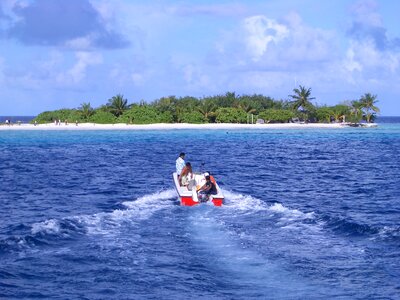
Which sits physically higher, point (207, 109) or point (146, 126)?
point (207, 109)

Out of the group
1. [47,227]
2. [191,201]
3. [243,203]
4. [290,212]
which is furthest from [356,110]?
[47,227]

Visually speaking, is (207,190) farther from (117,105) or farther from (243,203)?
(117,105)

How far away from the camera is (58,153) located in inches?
2235

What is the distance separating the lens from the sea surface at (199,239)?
41.2 ft

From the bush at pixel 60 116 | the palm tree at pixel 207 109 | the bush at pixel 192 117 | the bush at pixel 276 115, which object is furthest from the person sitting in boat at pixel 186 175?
the bush at pixel 276 115

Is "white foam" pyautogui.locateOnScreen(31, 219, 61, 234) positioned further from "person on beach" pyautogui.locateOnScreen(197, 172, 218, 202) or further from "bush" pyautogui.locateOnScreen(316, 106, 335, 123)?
"bush" pyautogui.locateOnScreen(316, 106, 335, 123)

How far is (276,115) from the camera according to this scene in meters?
123

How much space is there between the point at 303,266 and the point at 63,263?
5.89 metres

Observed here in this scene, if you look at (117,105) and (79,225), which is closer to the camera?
(79,225)

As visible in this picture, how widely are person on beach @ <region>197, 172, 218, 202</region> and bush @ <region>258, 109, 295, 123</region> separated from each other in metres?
101

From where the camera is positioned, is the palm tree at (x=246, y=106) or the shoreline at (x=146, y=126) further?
the palm tree at (x=246, y=106)

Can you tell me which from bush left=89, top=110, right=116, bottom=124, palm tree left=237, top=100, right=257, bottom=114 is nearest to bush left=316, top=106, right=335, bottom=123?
palm tree left=237, top=100, right=257, bottom=114

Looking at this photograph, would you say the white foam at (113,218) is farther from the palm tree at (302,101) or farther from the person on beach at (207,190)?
the palm tree at (302,101)

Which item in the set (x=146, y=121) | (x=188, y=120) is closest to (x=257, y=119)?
(x=188, y=120)
